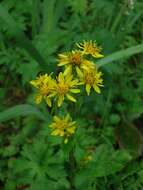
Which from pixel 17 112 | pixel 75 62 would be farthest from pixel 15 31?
pixel 75 62

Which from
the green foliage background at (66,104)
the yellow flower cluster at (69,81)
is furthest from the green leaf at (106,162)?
the yellow flower cluster at (69,81)

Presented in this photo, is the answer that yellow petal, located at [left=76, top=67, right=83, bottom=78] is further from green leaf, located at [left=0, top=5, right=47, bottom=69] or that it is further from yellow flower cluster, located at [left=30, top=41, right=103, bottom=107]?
green leaf, located at [left=0, top=5, right=47, bottom=69]

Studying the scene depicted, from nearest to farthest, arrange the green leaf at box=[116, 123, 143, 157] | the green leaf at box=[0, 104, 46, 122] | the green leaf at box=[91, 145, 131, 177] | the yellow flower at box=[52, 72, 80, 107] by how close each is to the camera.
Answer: the yellow flower at box=[52, 72, 80, 107], the green leaf at box=[91, 145, 131, 177], the green leaf at box=[0, 104, 46, 122], the green leaf at box=[116, 123, 143, 157]

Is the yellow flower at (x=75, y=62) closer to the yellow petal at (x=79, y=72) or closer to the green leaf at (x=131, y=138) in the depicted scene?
the yellow petal at (x=79, y=72)

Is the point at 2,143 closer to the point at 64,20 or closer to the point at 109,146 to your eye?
the point at 109,146

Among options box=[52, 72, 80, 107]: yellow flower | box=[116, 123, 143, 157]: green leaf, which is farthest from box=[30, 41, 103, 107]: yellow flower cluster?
box=[116, 123, 143, 157]: green leaf
